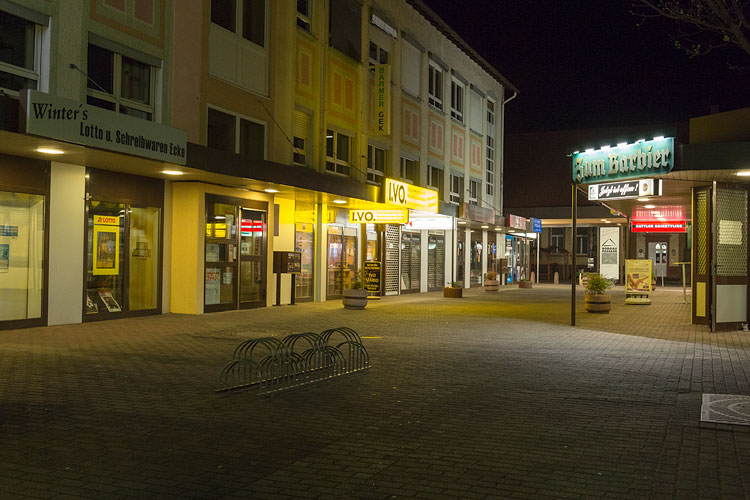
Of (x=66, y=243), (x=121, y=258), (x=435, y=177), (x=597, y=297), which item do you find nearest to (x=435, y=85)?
(x=435, y=177)

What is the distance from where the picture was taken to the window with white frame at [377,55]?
27250mm

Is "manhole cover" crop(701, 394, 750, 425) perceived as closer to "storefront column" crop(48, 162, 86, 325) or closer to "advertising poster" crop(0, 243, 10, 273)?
"storefront column" crop(48, 162, 86, 325)

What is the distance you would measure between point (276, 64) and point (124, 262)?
7.63 meters

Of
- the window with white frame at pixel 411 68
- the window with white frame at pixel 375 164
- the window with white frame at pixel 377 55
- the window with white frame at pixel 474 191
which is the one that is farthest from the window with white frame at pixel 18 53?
the window with white frame at pixel 474 191

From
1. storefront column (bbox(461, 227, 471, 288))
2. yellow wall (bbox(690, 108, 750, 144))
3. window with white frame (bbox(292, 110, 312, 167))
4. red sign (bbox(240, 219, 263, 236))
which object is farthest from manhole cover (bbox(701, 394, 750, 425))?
storefront column (bbox(461, 227, 471, 288))

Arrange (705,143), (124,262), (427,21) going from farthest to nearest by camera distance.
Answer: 1. (427,21)
2. (124,262)
3. (705,143)

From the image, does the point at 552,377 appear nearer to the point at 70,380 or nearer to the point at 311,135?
the point at 70,380

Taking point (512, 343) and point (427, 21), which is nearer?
point (512, 343)

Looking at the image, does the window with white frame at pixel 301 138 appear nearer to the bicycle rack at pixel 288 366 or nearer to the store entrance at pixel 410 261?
the store entrance at pixel 410 261

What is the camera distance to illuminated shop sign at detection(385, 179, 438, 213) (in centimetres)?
2397

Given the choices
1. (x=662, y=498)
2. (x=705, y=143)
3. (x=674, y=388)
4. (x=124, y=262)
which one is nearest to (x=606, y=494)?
(x=662, y=498)

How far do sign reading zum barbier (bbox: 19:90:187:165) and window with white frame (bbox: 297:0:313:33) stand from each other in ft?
30.4

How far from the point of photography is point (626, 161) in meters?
15.4

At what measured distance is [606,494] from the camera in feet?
16.1
